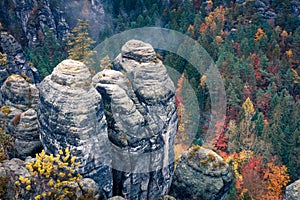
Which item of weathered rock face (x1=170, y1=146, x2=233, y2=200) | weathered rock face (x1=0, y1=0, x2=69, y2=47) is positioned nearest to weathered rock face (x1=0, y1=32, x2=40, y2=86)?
weathered rock face (x1=0, y1=0, x2=69, y2=47)

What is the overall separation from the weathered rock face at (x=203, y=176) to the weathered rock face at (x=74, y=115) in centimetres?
1125

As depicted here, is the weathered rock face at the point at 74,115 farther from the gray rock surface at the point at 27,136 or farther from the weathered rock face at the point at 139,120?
the gray rock surface at the point at 27,136

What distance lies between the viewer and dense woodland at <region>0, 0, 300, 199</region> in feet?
234

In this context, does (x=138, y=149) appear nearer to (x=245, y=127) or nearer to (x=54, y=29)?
(x=245, y=127)

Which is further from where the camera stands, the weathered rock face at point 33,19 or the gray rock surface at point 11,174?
the weathered rock face at point 33,19

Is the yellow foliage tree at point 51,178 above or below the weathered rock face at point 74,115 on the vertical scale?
below

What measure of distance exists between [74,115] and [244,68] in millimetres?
67325

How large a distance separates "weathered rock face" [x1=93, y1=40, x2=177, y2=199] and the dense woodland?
2520cm

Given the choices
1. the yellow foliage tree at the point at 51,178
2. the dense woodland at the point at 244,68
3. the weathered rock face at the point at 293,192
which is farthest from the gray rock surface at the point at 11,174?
the dense woodland at the point at 244,68

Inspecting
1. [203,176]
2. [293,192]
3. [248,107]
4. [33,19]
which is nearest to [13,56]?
[33,19]

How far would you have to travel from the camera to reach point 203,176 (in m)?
40.8

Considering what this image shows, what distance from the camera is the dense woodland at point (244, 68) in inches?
2813

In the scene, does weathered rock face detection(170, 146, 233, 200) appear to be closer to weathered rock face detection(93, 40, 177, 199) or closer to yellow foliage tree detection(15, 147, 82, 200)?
weathered rock face detection(93, 40, 177, 199)

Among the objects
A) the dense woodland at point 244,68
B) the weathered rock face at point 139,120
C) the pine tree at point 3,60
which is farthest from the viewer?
the pine tree at point 3,60
